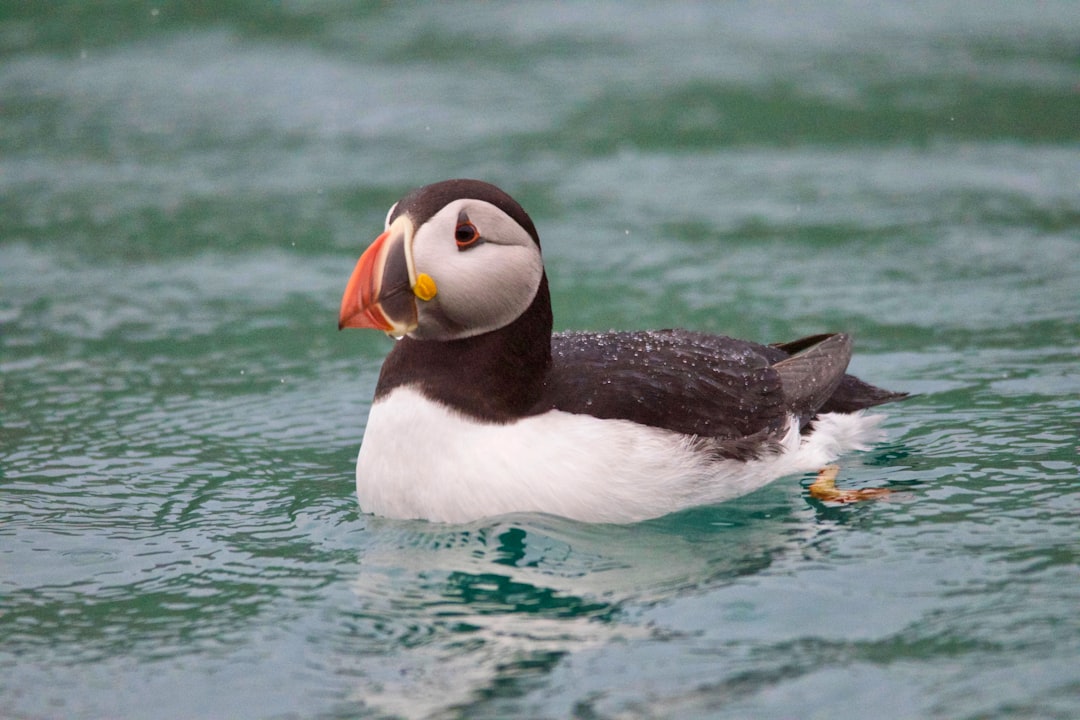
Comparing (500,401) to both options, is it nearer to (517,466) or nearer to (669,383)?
(517,466)

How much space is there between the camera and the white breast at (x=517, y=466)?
5.14 metres

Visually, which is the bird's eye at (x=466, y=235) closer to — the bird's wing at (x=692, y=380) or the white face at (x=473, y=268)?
the white face at (x=473, y=268)

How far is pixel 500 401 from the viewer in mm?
5246

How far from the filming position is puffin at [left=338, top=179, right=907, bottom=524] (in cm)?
511

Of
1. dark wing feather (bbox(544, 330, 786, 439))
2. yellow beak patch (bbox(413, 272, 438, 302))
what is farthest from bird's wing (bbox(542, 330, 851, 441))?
yellow beak patch (bbox(413, 272, 438, 302))

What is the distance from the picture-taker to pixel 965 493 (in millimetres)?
5559

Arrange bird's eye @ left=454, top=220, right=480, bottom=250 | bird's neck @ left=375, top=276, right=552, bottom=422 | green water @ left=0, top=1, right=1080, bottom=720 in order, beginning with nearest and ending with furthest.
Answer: green water @ left=0, top=1, right=1080, bottom=720
bird's eye @ left=454, top=220, right=480, bottom=250
bird's neck @ left=375, top=276, right=552, bottom=422

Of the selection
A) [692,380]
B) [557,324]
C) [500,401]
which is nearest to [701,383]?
[692,380]

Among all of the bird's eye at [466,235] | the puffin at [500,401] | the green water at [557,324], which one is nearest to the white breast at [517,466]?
the puffin at [500,401]

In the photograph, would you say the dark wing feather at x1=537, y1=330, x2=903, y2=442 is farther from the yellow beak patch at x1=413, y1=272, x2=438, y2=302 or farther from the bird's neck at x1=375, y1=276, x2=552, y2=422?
the yellow beak patch at x1=413, y1=272, x2=438, y2=302

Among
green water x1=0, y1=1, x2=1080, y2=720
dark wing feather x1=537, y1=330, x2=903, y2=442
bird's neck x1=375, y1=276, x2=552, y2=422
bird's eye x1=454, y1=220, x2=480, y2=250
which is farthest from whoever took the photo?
dark wing feather x1=537, y1=330, x2=903, y2=442

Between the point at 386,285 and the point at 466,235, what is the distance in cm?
36

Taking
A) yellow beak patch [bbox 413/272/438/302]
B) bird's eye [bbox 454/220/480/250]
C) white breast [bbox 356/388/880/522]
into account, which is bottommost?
white breast [bbox 356/388/880/522]

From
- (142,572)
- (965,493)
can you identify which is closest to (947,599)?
(965,493)
